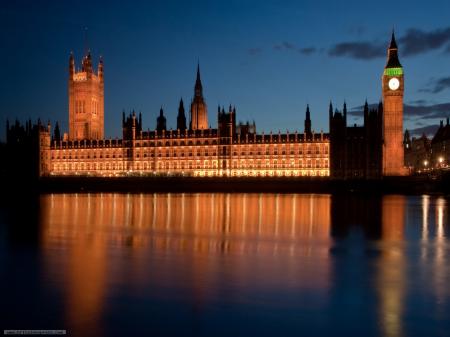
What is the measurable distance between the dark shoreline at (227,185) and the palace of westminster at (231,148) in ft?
29.5

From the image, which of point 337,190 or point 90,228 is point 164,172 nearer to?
point 337,190

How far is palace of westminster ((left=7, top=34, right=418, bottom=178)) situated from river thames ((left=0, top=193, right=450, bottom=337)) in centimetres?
5065

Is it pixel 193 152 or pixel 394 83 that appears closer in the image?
pixel 394 83

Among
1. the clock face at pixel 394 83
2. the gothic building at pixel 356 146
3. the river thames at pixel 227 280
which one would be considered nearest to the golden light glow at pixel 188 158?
the gothic building at pixel 356 146

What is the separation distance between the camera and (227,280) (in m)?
12.2

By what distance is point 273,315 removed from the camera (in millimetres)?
9508

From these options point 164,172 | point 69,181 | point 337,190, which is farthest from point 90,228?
point 164,172

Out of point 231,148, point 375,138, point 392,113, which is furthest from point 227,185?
point 392,113

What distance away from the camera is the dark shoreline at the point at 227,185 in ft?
191

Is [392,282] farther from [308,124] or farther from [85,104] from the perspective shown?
[85,104]

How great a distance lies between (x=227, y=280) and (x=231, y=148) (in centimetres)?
6586

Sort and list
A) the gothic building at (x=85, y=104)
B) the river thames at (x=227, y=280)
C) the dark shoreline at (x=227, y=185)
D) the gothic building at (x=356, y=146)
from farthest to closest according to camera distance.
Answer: the gothic building at (x=85, y=104) < the gothic building at (x=356, y=146) < the dark shoreline at (x=227, y=185) < the river thames at (x=227, y=280)

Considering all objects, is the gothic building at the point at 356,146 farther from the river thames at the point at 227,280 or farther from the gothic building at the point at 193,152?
the river thames at the point at 227,280

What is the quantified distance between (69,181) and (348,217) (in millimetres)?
50700
